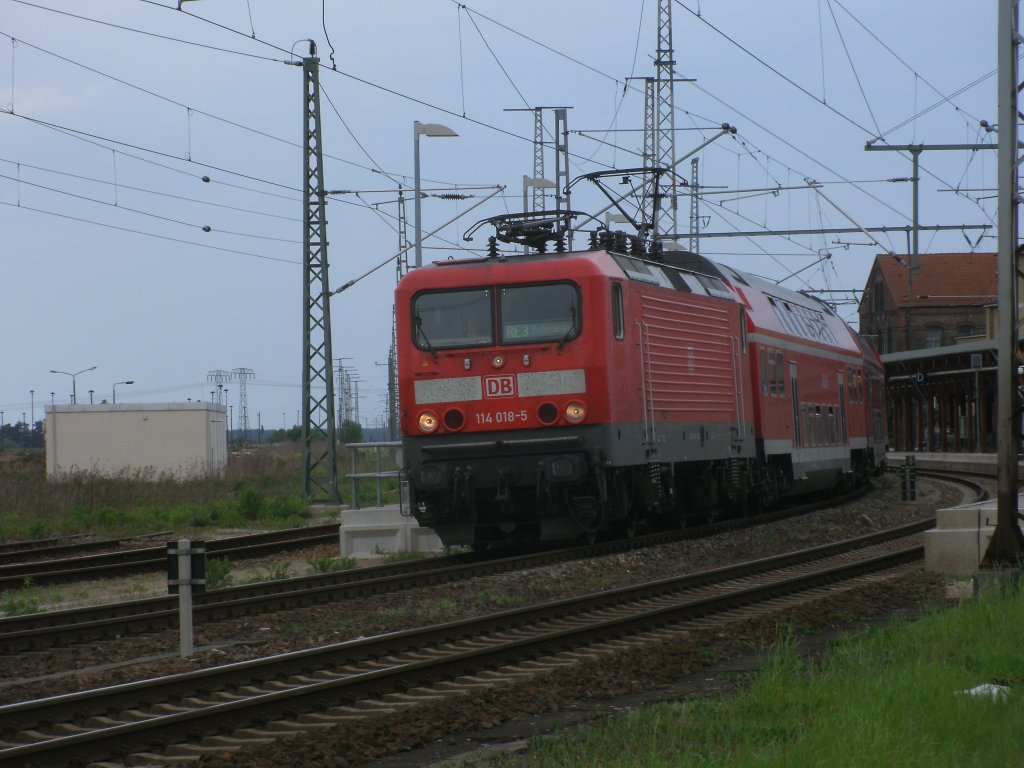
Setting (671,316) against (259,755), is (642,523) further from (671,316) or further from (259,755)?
(259,755)

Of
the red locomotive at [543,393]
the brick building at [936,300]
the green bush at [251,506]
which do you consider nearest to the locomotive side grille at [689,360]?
the red locomotive at [543,393]

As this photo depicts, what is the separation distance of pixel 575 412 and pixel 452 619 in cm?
437

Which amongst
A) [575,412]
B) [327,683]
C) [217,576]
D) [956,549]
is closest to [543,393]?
[575,412]

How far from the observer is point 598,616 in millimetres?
11922

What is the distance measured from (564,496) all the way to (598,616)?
4171mm

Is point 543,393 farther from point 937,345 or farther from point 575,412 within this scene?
point 937,345

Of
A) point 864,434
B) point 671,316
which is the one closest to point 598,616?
point 671,316

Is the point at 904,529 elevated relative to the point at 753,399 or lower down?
lower down

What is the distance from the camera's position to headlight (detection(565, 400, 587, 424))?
15.7 metres

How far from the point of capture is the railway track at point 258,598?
1120 cm

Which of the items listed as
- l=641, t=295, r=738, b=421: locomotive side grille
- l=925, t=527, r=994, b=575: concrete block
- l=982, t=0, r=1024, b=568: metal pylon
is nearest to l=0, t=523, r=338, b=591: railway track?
l=641, t=295, r=738, b=421: locomotive side grille

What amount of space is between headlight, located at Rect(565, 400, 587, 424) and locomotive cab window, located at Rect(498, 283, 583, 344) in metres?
0.76

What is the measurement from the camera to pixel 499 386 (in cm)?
1590

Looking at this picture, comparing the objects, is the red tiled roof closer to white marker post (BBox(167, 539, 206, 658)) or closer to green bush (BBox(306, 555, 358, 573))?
green bush (BBox(306, 555, 358, 573))
